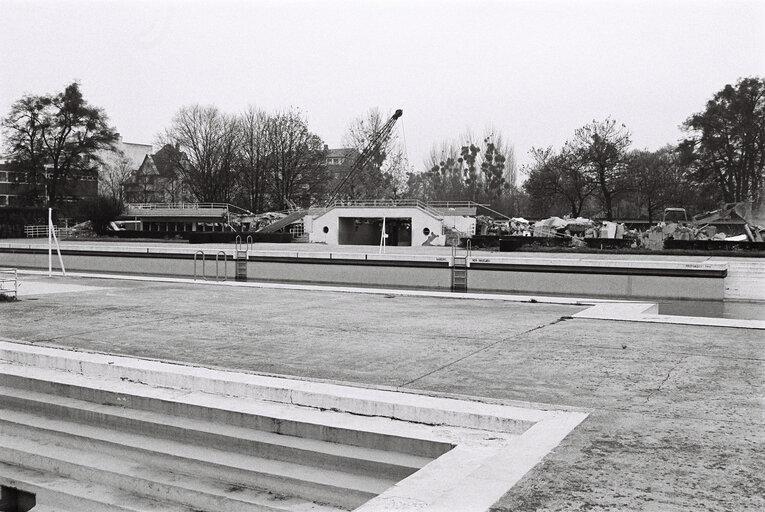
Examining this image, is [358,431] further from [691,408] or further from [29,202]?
[29,202]

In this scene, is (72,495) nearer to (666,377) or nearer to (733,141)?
(666,377)

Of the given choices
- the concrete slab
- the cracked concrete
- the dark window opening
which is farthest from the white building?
the dark window opening

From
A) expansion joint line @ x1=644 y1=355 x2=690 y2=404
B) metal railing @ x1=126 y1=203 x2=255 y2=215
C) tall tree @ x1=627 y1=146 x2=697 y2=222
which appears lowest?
expansion joint line @ x1=644 y1=355 x2=690 y2=404

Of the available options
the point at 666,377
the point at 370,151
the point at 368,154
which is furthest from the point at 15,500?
the point at 370,151

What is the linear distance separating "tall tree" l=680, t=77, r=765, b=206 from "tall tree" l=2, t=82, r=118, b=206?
1971 inches

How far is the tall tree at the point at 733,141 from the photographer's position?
50906 mm

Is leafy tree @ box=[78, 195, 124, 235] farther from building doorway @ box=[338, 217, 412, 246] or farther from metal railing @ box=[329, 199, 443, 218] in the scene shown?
building doorway @ box=[338, 217, 412, 246]

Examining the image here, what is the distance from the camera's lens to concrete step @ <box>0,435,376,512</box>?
523 cm

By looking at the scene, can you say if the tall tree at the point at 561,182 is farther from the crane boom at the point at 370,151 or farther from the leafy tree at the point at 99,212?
the leafy tree at the point at 99,212

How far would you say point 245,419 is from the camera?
623 cm

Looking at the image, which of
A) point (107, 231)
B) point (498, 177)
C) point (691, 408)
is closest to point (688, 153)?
point (498, 177)

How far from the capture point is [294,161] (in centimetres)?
7244

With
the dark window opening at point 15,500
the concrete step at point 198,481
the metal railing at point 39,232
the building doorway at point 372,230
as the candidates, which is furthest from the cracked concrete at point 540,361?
the metal railing at point 39,232

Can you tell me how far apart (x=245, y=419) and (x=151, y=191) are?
263 ft
